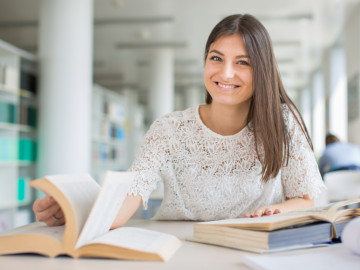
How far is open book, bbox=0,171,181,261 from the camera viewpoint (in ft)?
2.84

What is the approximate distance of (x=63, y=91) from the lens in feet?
16.8

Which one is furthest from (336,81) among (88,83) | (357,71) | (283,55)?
(88,83)

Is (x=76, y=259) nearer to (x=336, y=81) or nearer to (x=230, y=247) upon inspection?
(x=230, y=247)

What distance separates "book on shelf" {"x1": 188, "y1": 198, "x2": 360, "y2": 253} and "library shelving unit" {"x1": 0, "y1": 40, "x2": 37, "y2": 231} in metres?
4.10

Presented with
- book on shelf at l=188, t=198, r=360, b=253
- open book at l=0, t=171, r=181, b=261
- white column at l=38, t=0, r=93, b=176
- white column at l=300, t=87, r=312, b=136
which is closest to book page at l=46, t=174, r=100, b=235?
open book at l=0, t=171, r=181, b=261

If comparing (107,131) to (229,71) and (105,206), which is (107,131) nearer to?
(229,71)

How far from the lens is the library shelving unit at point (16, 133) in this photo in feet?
15.6

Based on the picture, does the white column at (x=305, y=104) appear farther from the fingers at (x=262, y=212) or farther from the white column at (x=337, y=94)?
the fingers at (x=262, y=212)

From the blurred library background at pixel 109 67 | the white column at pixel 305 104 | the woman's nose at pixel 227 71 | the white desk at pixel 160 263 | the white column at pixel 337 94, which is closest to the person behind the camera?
the white desk at pixel 160 263

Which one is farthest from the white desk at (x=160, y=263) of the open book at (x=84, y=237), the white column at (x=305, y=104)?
the white column at (x=305, y=104)

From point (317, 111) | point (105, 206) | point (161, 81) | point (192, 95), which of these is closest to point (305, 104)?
point (317, 111)

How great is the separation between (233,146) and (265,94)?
228 millimetres

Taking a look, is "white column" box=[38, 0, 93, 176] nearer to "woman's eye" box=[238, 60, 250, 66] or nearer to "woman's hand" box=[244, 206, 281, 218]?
"woman's eye" box=[238, 60, 250, 66]

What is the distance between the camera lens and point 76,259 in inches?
34.3
